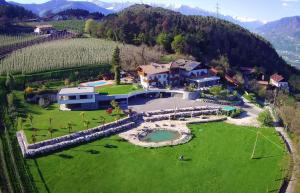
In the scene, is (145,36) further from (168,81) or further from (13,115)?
(13,115)

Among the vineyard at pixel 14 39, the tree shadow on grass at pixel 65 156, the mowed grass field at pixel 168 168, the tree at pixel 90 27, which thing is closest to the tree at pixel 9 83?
the mowed grass field at pixel 168 168

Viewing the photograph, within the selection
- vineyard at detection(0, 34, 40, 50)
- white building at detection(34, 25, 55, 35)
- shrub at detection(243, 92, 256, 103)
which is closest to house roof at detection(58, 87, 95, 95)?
shrub at detection(243, 92, 256, 103)

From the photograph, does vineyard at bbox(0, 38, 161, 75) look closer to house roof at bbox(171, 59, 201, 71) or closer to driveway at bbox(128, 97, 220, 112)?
house roof at bbox(171, 59, 201, 71)

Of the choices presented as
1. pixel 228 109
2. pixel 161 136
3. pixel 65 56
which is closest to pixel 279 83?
pixel 228 109

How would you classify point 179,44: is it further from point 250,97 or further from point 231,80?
point 250,97

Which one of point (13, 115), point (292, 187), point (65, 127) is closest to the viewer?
point (292, 187)

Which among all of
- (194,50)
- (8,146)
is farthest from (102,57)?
(8,146)
